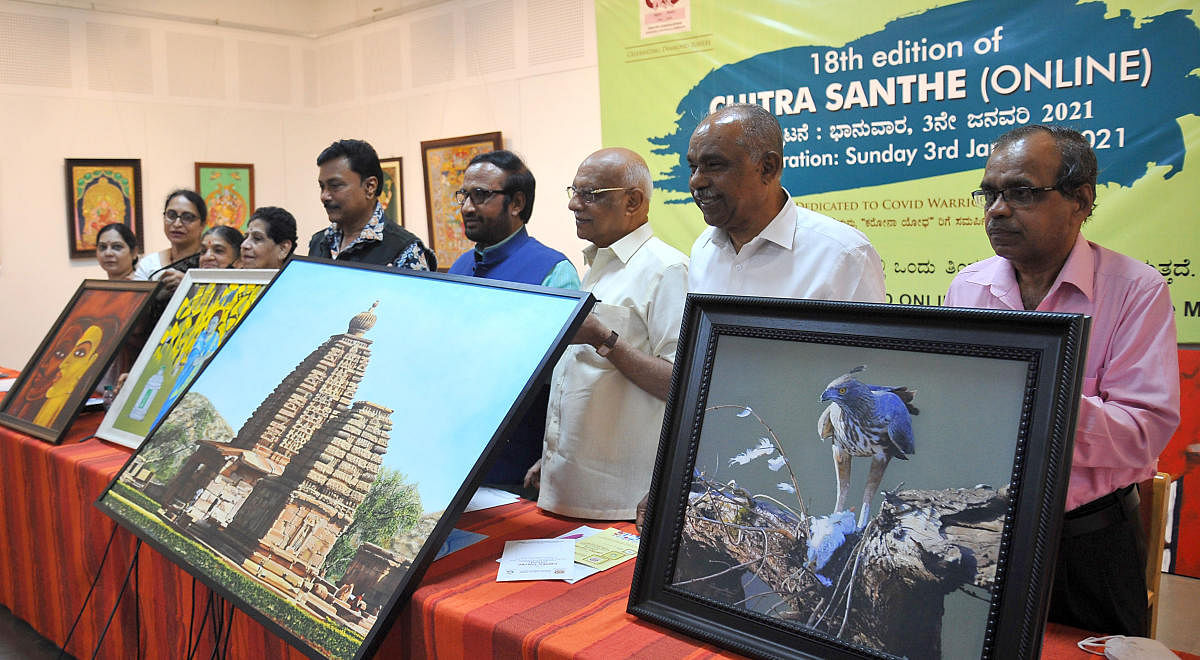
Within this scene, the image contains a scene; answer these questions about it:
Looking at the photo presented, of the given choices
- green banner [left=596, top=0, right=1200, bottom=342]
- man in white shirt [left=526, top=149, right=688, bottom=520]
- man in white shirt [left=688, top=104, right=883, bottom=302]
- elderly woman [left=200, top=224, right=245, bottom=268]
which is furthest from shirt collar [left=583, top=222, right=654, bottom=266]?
elderly woman [left=200, top=224, right=245, bottom=268]

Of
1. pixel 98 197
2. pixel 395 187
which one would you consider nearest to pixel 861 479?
pixel 395 187

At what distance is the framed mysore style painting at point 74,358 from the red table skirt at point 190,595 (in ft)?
0.27

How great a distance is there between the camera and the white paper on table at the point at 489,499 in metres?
1.80

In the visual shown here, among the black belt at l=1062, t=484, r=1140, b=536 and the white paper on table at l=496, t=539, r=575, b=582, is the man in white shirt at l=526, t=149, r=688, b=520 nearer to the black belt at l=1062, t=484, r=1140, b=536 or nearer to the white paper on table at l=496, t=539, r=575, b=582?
the white paper on table at l=496, t=539, r=575, b=582

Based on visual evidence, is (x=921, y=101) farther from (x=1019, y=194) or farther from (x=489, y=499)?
(x=489, y=499)

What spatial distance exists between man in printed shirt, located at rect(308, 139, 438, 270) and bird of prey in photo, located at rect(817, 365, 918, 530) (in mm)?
2025

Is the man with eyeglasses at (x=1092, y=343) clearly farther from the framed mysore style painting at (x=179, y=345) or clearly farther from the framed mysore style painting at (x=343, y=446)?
the framed mysore style painting at (x=179, y=345)

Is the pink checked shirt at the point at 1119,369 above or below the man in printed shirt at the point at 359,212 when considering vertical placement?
below

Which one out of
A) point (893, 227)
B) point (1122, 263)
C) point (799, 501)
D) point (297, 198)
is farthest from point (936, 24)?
point (297, 198)

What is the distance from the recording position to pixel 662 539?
46.8 inches

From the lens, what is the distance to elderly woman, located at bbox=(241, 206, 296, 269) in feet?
12.3

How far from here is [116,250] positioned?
4.71 m

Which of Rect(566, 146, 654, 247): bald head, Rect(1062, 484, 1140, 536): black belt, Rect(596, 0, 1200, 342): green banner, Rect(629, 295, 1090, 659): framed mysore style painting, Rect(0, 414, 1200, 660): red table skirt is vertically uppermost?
Rect(596, 0, 1200, 342): green banner

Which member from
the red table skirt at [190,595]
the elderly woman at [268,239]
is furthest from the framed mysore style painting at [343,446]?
the elderly woman at [268,239]
